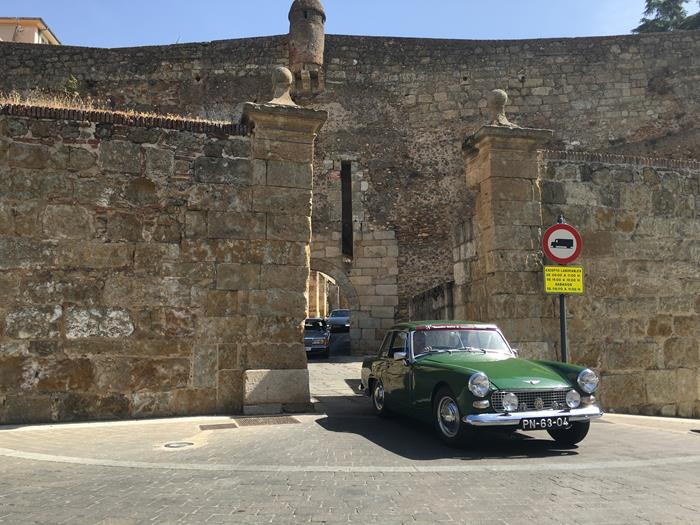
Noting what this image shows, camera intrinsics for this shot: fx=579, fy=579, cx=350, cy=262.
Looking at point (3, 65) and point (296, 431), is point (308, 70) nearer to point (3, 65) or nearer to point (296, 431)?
point (3, 65)

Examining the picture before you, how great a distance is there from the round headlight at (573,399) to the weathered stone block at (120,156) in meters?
5.78

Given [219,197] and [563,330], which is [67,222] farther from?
[563,330]

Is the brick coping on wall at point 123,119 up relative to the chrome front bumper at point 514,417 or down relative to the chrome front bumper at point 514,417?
Answer: up

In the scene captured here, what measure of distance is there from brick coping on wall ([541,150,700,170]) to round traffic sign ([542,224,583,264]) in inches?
55.6

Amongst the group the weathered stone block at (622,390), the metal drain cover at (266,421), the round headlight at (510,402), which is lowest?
the metal drain cover at (266,421)

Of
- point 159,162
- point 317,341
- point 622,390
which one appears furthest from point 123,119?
point 317,341

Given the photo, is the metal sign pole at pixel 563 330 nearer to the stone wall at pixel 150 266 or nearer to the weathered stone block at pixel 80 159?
the stone wall at pixel 150 266

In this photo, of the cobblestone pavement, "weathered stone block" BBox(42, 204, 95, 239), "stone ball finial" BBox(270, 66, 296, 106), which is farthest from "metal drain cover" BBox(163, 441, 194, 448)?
"stone ball finial" BBox(270, 66, 296, 106)

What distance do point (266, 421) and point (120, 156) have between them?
3858 millimetres

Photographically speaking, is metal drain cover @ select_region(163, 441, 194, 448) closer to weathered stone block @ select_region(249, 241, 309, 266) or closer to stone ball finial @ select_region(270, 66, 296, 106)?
weathered stone block @ select_region(249, 241, 309, 266)

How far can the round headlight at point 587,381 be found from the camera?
5.78 metres

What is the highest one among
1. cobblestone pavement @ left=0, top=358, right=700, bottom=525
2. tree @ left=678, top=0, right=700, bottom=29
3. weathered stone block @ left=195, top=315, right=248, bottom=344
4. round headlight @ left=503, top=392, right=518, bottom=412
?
tree @ left=678, top=0, right=700, bottom=29

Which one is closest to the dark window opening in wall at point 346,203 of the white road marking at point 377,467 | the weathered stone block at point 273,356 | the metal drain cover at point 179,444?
the weathered stone block at point 273,356

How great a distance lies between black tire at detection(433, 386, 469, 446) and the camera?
5.52 meters
